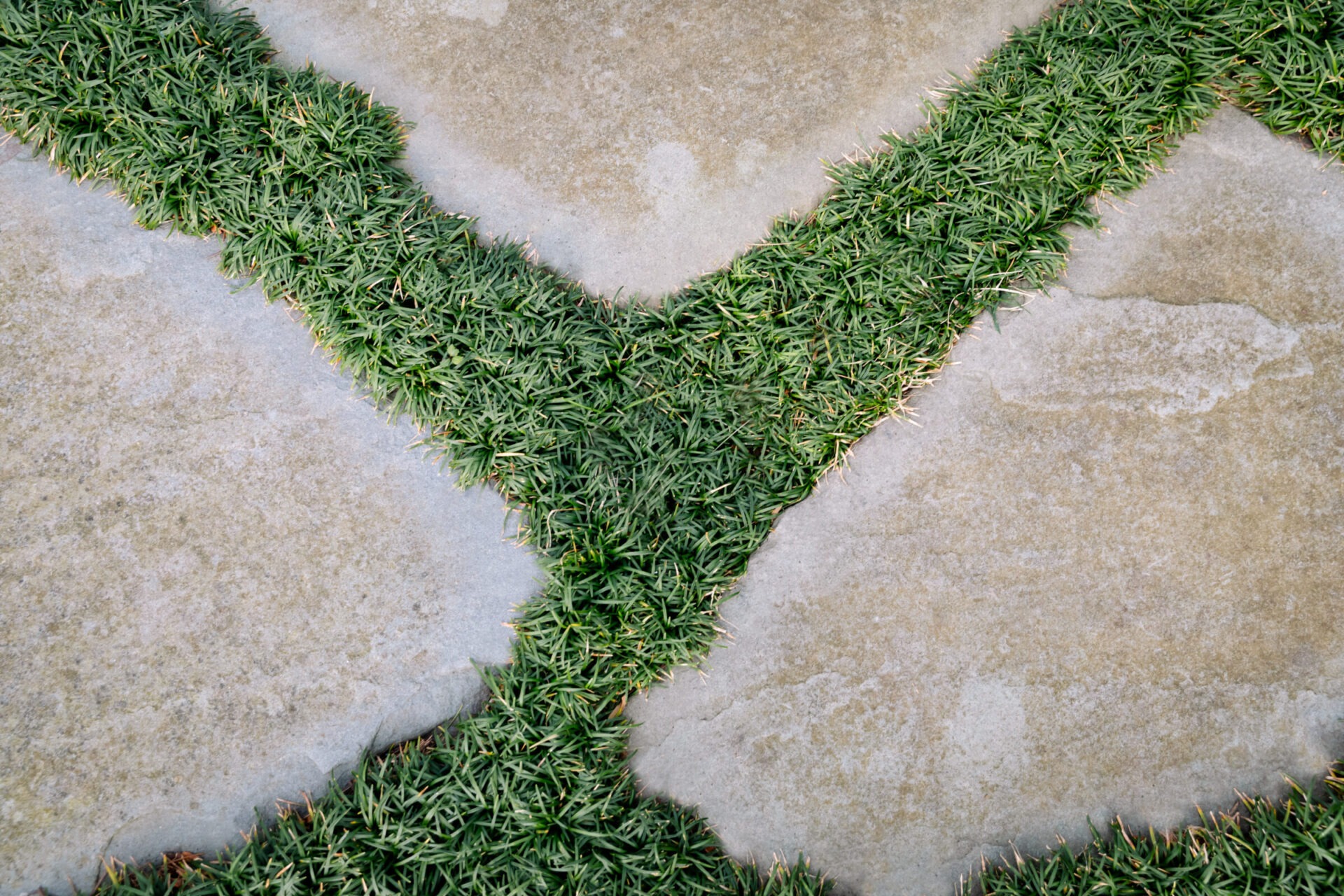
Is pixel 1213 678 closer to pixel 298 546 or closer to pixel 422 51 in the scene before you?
pixel 298 546

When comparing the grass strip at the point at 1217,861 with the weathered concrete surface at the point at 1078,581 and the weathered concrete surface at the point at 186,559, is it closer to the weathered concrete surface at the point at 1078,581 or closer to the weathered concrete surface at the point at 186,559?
the weathered concrete surface at the point at 1078,581

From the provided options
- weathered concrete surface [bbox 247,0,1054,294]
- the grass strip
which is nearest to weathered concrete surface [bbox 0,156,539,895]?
weathered concrete surface [bbox 247,0,1054,294]

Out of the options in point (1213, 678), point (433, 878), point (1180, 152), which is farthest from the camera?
point (1180, 152)

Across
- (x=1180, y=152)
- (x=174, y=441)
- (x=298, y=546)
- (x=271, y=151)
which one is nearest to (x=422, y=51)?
(x=271, y=151)

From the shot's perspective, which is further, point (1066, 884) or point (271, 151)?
point (271, 151)

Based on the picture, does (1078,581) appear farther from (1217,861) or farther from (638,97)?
(638,97)

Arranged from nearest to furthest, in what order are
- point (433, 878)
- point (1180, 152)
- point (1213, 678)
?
point (433, 878) < point (1213, 678) < point (1180, 152)

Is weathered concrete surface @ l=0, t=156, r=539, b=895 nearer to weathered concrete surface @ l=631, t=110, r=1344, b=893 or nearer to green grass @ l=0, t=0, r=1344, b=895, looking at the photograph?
green grass @ l=0, t=0, r=1344, b=895
